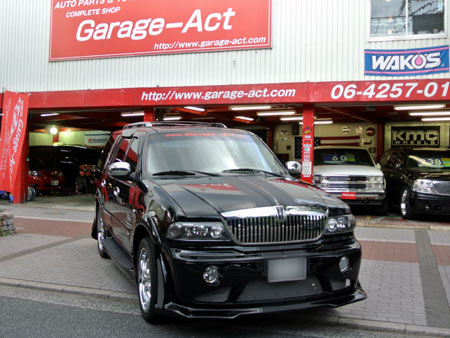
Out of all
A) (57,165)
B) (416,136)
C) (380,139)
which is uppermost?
(416,136)

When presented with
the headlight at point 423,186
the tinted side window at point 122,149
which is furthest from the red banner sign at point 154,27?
the tinted side window at point 122,149

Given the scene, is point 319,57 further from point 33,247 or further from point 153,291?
point 153,291

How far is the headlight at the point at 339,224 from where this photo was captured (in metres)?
4.05

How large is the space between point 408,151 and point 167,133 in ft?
29.3

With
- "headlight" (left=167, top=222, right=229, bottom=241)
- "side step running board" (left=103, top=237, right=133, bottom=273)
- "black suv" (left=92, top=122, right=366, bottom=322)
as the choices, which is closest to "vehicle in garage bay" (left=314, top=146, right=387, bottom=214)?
"side step running board" (left=103, top=237, right=133, bottom=273)

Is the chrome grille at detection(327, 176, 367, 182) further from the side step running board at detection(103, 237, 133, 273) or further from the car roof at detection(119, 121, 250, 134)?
the side step running board at detection(103, 237, 133, 273)

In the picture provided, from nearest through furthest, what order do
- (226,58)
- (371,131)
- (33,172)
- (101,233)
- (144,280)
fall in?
(144,280), (101,233), (226,58), (33,172), (371,131)

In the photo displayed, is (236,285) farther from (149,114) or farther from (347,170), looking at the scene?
(149,114)

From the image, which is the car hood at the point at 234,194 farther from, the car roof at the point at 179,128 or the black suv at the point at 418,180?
the black suv at the point at 418,180

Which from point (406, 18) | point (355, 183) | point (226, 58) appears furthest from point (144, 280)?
point (406, 18)

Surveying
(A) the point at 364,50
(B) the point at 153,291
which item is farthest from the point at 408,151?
(B) the point at 153,291

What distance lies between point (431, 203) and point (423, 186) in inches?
16.7

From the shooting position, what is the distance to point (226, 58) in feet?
41.1

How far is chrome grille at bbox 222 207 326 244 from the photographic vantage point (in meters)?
3.72
